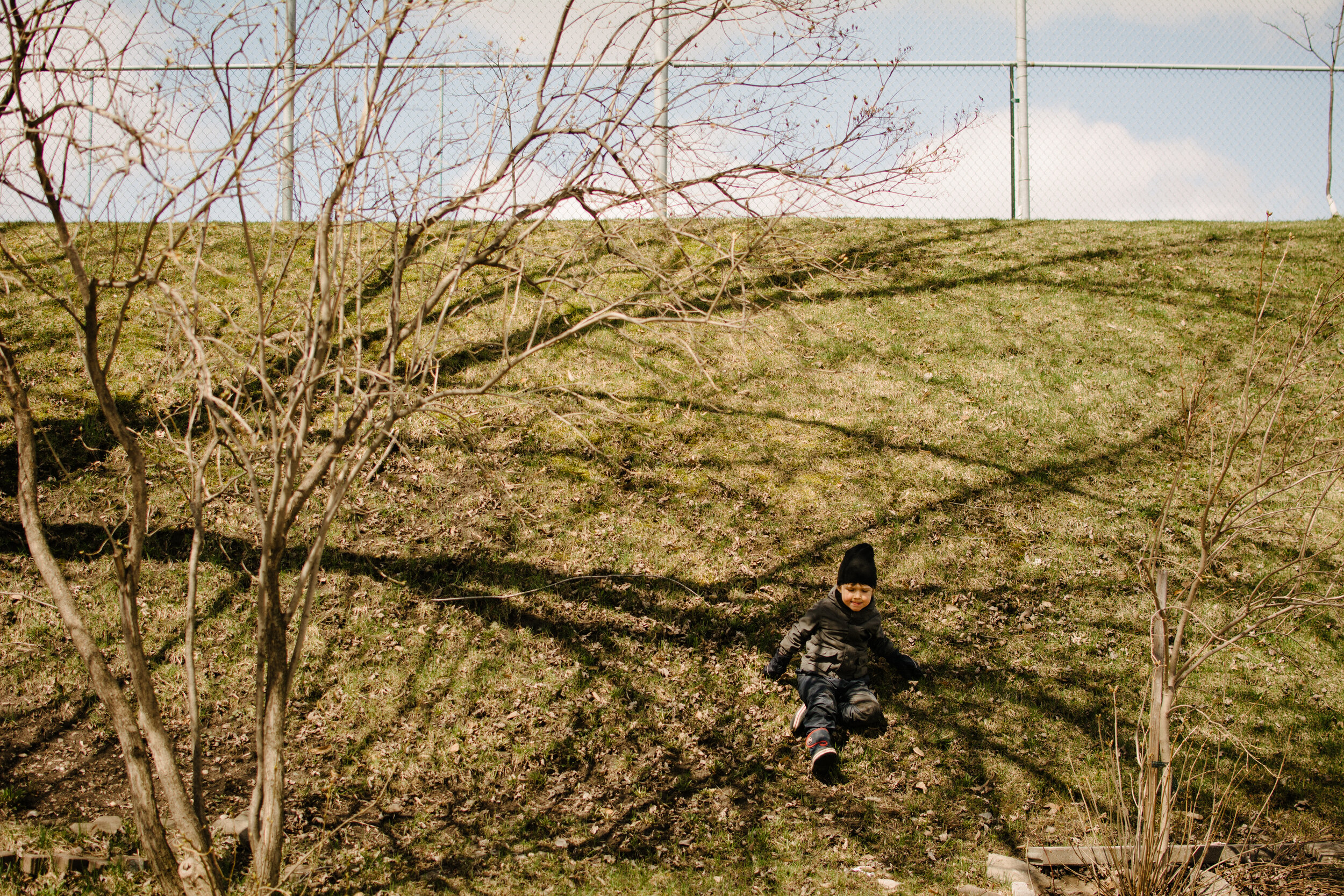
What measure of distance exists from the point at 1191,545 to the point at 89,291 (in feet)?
21.8

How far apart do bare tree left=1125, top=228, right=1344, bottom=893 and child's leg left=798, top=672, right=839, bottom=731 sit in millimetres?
1498

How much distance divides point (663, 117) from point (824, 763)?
649 cm

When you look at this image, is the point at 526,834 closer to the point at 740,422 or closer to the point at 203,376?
the point at 203,376

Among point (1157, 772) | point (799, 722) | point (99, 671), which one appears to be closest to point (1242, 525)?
point (1157, 772)

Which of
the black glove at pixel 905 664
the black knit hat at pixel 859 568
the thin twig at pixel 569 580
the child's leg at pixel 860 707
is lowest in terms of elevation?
the child's leg at pixel 860 707

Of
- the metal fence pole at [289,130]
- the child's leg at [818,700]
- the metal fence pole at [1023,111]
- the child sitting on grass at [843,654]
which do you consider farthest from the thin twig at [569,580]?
the metal fence pole at [1023,111]

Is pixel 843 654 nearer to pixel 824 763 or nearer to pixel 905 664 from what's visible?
pixel 905 664

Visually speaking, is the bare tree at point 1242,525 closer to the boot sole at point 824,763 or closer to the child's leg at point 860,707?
the child's leg at point 860,707

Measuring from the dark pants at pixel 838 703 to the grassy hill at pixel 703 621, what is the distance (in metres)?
0.18

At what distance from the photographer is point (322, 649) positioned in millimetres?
5008

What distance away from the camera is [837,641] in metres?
4.68

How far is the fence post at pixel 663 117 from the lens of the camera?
417 centimetres

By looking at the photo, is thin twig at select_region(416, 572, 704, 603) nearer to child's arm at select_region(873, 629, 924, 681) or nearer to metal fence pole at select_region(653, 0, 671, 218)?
child's arm at select_region(873, 629, 924, 681)

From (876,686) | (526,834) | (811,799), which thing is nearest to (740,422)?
(876,686)
